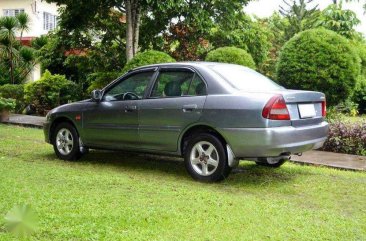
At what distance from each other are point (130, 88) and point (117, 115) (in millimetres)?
470

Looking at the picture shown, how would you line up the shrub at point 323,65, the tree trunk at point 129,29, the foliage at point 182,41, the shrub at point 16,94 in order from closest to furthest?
the shrub at point 323,65 < the tree trunk at point 129,29 < the foliage at point 182,41 < the shrub at point 16,94

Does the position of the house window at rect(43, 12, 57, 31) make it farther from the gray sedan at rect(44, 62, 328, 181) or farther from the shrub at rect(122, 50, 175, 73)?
the gray sedan at rect(44, 62, 328, 181)

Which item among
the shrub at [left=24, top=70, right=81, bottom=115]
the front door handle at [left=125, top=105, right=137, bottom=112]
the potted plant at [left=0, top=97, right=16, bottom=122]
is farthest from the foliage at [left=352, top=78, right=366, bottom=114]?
the front door handle at [left=125, top=105, right=137, bottom=112]

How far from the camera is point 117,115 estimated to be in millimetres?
6703

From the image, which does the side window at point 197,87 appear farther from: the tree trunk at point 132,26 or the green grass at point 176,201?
the tree trunk at point 132,26

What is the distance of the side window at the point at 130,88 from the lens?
6.65m

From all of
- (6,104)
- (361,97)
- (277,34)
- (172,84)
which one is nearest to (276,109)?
(172,84)

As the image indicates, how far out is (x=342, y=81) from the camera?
10719 millimetres

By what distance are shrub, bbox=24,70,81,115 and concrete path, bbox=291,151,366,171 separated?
392 inches

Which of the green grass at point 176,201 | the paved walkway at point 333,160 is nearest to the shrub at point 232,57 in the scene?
the paved walkway at point 333,160

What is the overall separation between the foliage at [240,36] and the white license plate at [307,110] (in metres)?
10.1

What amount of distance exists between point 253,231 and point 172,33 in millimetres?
12743

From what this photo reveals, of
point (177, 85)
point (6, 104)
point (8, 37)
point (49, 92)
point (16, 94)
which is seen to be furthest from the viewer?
point (8, 37)

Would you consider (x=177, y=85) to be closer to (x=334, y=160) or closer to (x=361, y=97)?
(x=334, y=160)
